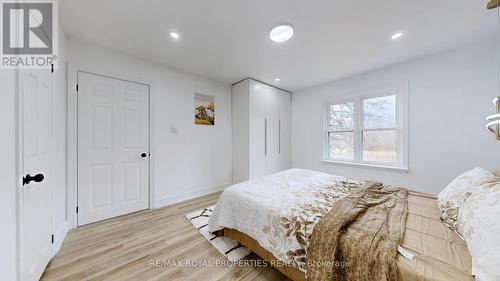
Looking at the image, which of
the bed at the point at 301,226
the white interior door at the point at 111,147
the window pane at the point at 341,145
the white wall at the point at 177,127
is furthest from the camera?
the window pane at the point at 341,145

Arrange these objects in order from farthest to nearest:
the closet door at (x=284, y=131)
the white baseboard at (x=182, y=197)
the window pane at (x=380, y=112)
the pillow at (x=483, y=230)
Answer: the closet door at (x=284, y=131) → the window pane at (x=380, y=112) → the white baseboard at (x=182, y=197) → the pillow at (x=483, y=230)

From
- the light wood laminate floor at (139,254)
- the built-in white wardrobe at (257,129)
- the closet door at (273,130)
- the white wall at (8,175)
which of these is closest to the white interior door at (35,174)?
the white wall at (8,175)

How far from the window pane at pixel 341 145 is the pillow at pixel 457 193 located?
6.64 feet

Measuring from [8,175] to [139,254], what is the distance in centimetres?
125

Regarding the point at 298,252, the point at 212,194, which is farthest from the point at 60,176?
the point at 298,252

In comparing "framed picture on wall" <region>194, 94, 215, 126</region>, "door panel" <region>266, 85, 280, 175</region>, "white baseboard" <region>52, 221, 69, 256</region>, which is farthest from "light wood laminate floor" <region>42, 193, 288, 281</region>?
"door panel" <region>266, 85, 280, 175</region>

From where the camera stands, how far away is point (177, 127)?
3.14 meters

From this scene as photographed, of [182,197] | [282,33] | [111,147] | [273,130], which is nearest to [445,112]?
[282,33]

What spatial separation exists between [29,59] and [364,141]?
4441 millimetres

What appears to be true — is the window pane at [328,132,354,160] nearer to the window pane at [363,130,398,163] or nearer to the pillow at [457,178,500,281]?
the window pane at [363,130,398,163]

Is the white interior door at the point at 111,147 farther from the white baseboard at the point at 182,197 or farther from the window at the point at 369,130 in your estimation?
the window at the point at 369,130

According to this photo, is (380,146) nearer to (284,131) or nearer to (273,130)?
(284,131)

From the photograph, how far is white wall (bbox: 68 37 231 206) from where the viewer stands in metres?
2.46

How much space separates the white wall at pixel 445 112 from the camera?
218cm
